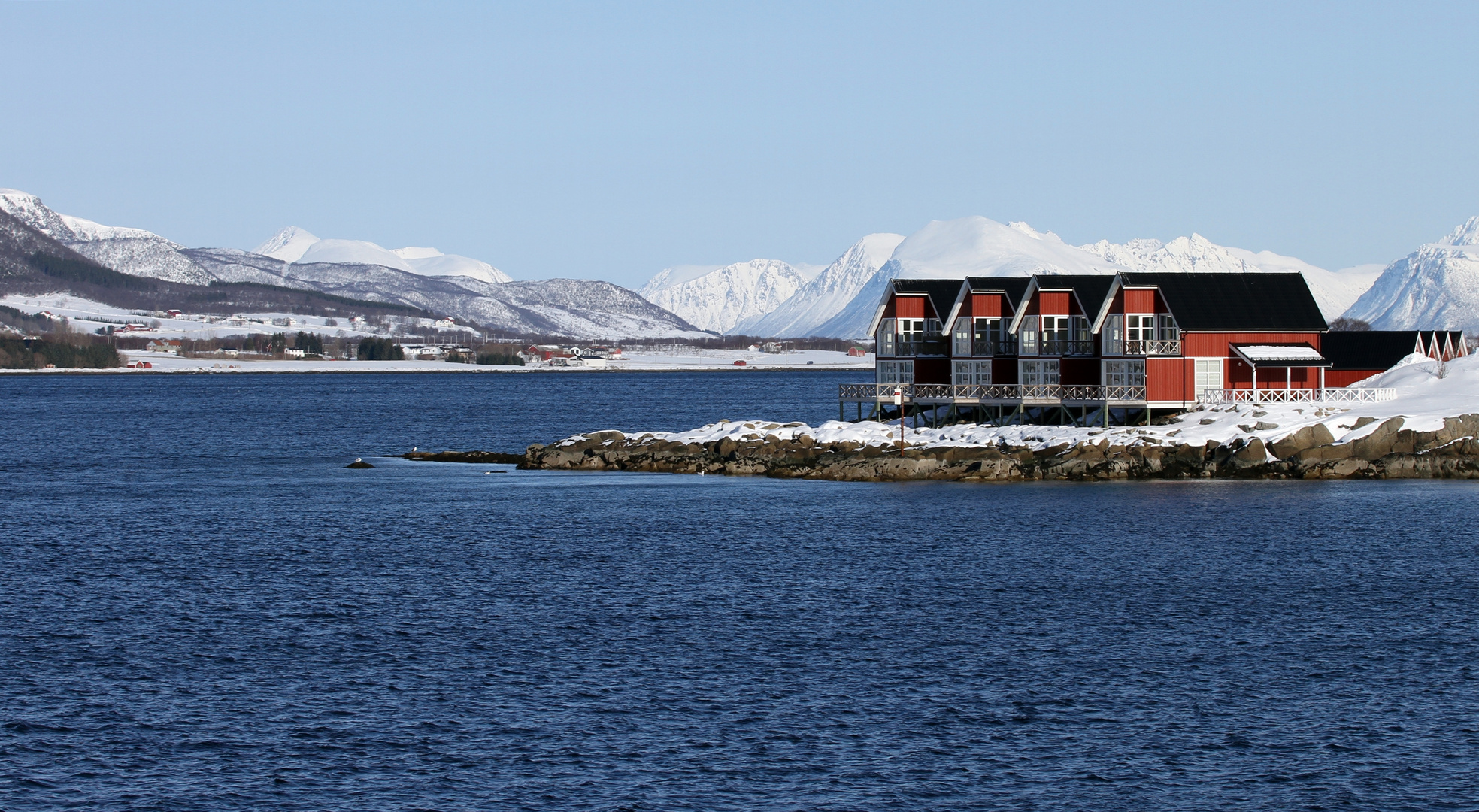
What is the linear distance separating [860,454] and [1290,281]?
24.7 m

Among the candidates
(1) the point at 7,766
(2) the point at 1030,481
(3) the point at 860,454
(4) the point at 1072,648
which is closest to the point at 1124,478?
(2) the point at 1030,481

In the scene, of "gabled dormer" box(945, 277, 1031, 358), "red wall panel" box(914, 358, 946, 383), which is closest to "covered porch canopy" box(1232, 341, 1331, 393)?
"gabled dormer" box(945, 277, 1031, 358)

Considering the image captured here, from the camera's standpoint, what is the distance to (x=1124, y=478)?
6366 centimetres

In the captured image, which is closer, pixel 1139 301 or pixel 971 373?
pixel 1139 301

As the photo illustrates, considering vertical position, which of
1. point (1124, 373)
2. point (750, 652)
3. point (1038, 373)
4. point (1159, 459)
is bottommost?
point (750, 652)

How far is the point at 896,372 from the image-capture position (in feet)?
274

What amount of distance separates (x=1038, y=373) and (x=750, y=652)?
48848mm

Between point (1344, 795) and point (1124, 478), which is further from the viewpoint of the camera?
point (1124, 478)

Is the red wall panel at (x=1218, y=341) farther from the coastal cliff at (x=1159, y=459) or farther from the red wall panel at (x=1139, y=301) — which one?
the coastal cliff at (x=1159, y=459)

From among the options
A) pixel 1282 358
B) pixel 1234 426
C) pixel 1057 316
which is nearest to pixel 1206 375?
pixel 1282 358

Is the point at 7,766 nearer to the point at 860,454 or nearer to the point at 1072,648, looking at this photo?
the point at 1072,648

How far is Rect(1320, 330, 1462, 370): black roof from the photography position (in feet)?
268

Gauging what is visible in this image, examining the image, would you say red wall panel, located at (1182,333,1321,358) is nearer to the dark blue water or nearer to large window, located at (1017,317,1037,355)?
large window, located at (1017,317,1037,355)

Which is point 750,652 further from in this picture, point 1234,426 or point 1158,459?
point 1234,426
